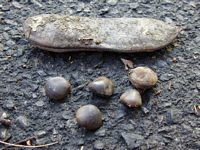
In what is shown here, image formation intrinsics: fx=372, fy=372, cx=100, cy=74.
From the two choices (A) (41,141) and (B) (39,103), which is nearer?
(A) (41,141)

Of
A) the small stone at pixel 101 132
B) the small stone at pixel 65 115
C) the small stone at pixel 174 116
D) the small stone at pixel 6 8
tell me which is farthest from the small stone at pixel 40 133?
the small stone at pixel 6 8

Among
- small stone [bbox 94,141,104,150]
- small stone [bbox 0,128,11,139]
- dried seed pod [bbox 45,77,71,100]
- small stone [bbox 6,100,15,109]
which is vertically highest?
dried seed pod [bbox 45,77,71,100]

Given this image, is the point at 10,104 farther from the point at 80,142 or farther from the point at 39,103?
the point at 80,142

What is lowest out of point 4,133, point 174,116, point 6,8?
point 4,133

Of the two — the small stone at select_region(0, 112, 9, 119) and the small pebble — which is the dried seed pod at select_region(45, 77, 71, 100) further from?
the small pebble

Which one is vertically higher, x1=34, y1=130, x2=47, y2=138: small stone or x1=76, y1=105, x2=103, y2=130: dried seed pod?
x1=76, y1=105, x2=103, y2=130: dried seed pod

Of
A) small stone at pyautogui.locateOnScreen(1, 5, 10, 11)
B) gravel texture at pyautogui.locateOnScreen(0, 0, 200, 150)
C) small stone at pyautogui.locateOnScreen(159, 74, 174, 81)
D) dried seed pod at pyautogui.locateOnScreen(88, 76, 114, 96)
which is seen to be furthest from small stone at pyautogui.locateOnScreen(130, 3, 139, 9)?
small stone at pyautogui.locateOnScreen(1, 5, 10, 11)

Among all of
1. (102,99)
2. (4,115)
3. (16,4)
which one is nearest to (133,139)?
(102,99)
